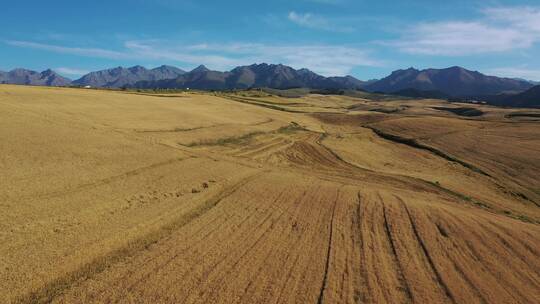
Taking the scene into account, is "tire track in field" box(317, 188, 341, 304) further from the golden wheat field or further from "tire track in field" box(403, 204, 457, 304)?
"tire track in field" box(403, 204, 457, 304)

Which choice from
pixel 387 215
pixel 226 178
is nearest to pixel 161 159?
pixel 226 178

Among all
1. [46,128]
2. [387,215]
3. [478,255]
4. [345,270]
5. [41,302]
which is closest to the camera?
[41,302]

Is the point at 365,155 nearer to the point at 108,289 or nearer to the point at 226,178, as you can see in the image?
the point at 226,178

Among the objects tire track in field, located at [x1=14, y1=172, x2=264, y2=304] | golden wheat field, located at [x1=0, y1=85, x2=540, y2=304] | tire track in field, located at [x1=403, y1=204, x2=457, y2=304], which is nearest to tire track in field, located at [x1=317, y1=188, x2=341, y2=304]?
golden wheat field, located at [x1=0, y1=85, x2=540, y2=304]

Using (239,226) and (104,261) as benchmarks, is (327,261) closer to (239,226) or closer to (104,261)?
(239,226)

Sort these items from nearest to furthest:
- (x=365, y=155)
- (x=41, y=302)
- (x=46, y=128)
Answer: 1. (x=41, y=302)
2. (x=46, y=128)
3. (x=365, y=155)

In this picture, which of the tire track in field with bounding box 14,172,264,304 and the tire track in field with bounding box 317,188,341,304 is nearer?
the tire track in field with bounding box 14,172,264,304

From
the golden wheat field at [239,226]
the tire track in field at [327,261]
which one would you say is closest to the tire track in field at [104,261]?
the golden wheat field at [239,226]

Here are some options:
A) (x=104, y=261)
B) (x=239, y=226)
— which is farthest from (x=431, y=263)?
(x=104, y=261)
